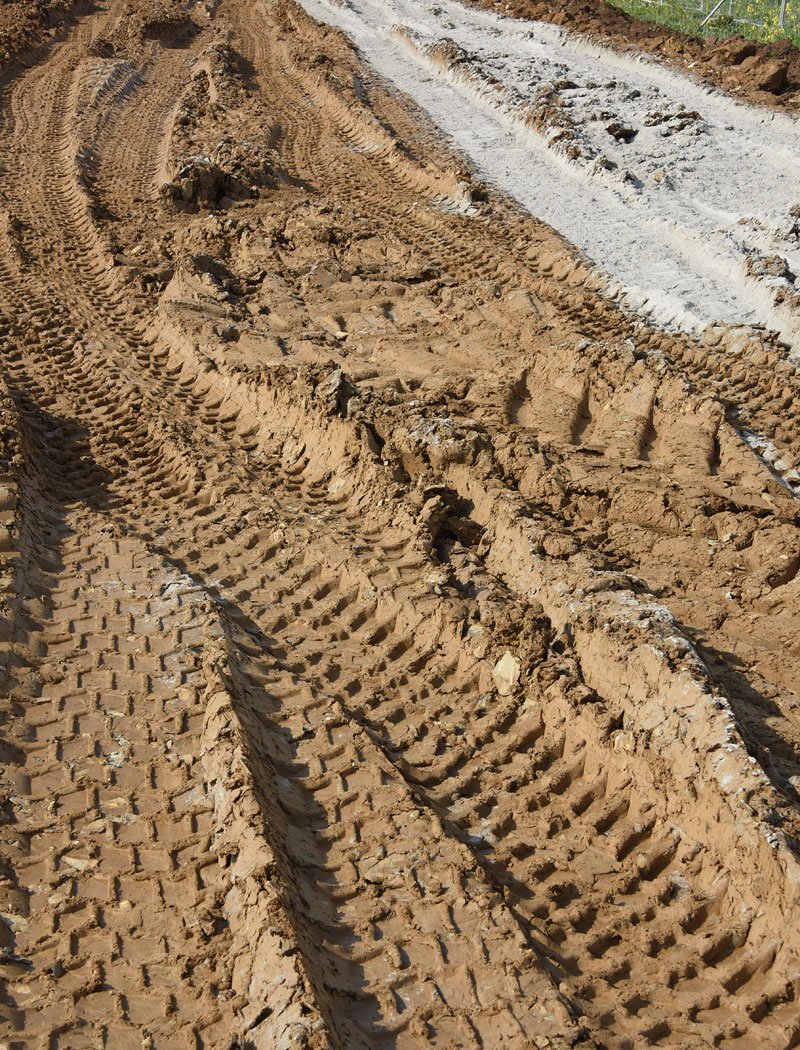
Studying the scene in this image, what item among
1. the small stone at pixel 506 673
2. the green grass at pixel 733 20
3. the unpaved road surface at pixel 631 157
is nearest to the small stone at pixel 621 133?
the unpaved road surface at pixel 631 157

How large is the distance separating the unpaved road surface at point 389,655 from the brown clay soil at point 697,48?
6.88 meters

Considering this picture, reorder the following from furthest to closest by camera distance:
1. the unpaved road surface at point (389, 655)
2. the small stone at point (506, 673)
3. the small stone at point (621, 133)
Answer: the small stone at point (621, 133)
the small stone at point (506, 673)
the unpaved road surface at point (389, 655)

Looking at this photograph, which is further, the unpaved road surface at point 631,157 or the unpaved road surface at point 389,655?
the unpaved road surface at point 631,157

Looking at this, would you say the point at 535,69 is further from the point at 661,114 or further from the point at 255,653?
the point at 255,653

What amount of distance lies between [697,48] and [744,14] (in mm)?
2663

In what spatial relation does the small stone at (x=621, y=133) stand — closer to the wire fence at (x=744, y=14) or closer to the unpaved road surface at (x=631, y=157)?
the unpaved road surface at (x=631, y=157)

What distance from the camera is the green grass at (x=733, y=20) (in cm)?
1709

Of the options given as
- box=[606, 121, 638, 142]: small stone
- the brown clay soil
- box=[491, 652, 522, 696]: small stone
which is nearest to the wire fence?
the brown clay soil

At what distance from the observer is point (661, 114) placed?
537 inches

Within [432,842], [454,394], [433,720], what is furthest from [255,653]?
[454,394]

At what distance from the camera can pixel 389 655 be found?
5.24 metres

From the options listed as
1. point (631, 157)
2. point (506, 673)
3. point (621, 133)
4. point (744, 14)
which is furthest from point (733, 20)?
point (506, 673)

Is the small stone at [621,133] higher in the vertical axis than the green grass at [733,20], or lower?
lower

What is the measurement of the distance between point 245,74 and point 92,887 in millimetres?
16304
